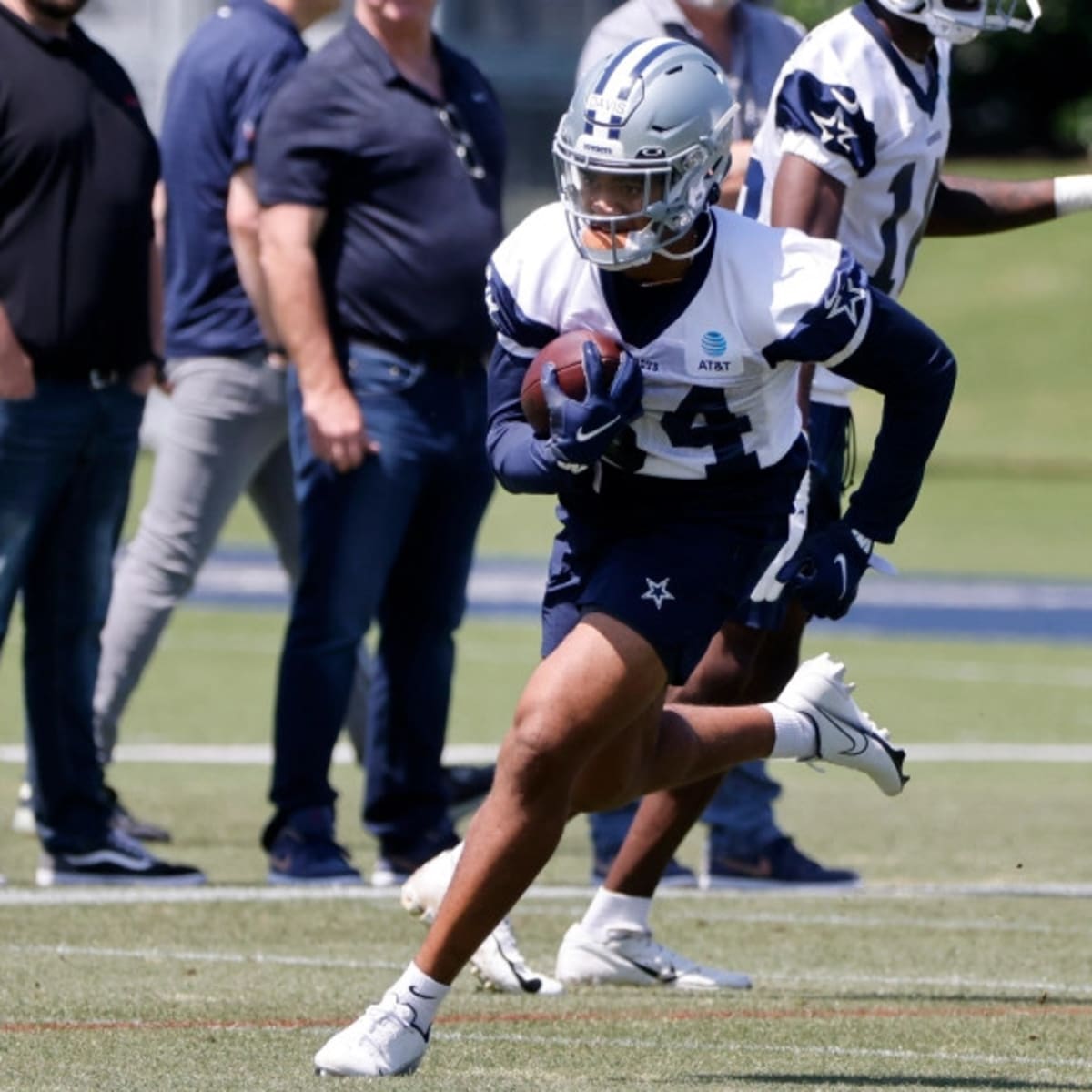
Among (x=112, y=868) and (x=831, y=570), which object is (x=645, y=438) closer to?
(x=831, y=570)

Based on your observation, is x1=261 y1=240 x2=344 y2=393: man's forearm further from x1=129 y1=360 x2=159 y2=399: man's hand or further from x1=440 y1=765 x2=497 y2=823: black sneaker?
x1=440 y1=765 x2=497 y2=823: black sneaker

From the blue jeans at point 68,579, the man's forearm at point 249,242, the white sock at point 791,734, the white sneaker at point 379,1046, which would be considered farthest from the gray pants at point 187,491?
the white sneaker at point 379,1046

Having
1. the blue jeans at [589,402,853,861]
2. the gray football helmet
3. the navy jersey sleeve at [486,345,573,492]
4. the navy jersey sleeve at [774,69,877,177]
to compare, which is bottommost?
the blue jeans at [589,402,853,861]

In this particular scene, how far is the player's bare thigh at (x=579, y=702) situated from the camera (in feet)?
16.0

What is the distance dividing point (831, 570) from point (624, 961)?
1215 mm

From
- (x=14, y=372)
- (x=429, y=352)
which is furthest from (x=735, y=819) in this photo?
(x=14, y=372)

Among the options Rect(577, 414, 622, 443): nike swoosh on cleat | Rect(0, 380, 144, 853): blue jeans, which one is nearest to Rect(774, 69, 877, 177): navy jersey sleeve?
Rect(577, 414, 622, 443): nike swoosh on cleat

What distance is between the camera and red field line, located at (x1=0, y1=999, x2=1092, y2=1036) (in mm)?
5324

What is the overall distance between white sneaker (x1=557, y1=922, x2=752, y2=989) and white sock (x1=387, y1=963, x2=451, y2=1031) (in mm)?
1224

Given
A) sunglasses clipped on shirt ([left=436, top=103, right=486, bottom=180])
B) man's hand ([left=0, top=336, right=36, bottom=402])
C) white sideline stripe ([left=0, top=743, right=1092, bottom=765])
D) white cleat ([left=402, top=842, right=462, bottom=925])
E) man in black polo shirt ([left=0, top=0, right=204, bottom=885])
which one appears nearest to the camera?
white cleat ([left=402, top=842, right=462, bottom=925])

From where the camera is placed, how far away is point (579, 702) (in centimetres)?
489

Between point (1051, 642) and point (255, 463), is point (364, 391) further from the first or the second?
point (1051, 642)

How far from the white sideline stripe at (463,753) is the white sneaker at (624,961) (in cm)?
353

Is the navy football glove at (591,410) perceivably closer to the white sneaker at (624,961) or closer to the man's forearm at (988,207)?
the white sneaker at (624,961)
